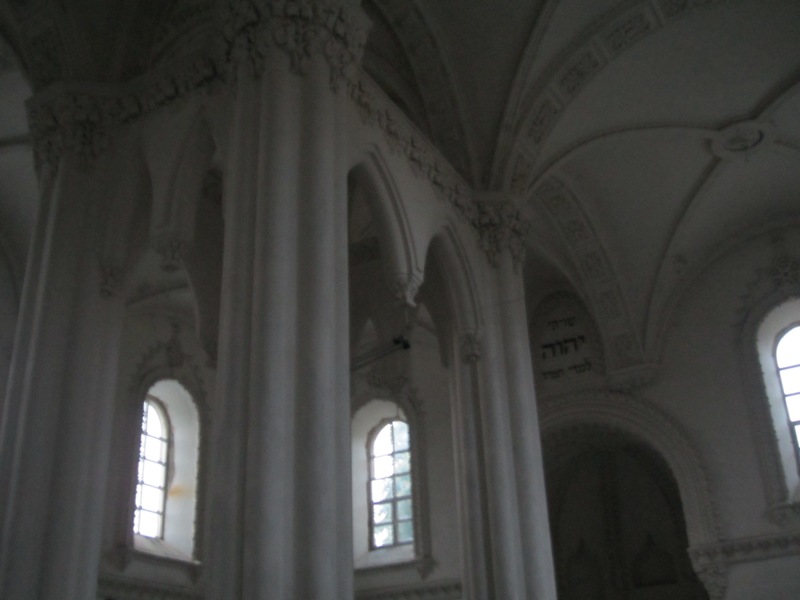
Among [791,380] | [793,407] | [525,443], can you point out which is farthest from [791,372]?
[525,443]

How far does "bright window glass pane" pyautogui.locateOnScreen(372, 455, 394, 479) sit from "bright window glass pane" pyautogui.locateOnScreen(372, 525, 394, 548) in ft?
2.90

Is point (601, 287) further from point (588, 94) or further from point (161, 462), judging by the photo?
point (161, 462)

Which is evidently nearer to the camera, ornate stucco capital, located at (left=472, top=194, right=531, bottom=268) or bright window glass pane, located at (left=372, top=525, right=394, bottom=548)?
ornate stucco capital, located at (left=472, top=194, right=531, bottom=268)

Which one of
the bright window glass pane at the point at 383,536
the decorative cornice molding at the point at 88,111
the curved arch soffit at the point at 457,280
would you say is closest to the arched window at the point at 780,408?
the bright window glass pane at the point at 383,536

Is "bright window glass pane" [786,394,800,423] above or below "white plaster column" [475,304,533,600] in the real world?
above

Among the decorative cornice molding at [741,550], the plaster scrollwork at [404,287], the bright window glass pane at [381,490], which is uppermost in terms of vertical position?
the plaster scrollwork at [404,287]

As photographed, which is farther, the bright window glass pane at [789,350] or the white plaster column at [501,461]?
the bright window glass pane at [789,350]

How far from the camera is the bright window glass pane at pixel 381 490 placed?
16812 mm

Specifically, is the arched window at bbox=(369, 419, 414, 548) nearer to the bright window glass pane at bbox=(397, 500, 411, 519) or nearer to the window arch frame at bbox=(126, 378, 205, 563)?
the bright window glass pane at bbox=(397, 500, 411, 519)

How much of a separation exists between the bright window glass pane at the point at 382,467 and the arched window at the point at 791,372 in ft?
21.2

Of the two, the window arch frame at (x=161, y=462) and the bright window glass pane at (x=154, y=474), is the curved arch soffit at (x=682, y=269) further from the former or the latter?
the bright window glass pane at (x=154, y=474)

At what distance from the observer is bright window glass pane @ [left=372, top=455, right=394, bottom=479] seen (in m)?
17.0

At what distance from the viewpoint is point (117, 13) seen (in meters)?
11.5

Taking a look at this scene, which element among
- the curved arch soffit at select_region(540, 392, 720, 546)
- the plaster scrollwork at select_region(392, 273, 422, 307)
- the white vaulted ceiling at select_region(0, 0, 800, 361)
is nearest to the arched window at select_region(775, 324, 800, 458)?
the curved arch soffit at select_region(540, 392, 720, 546)
